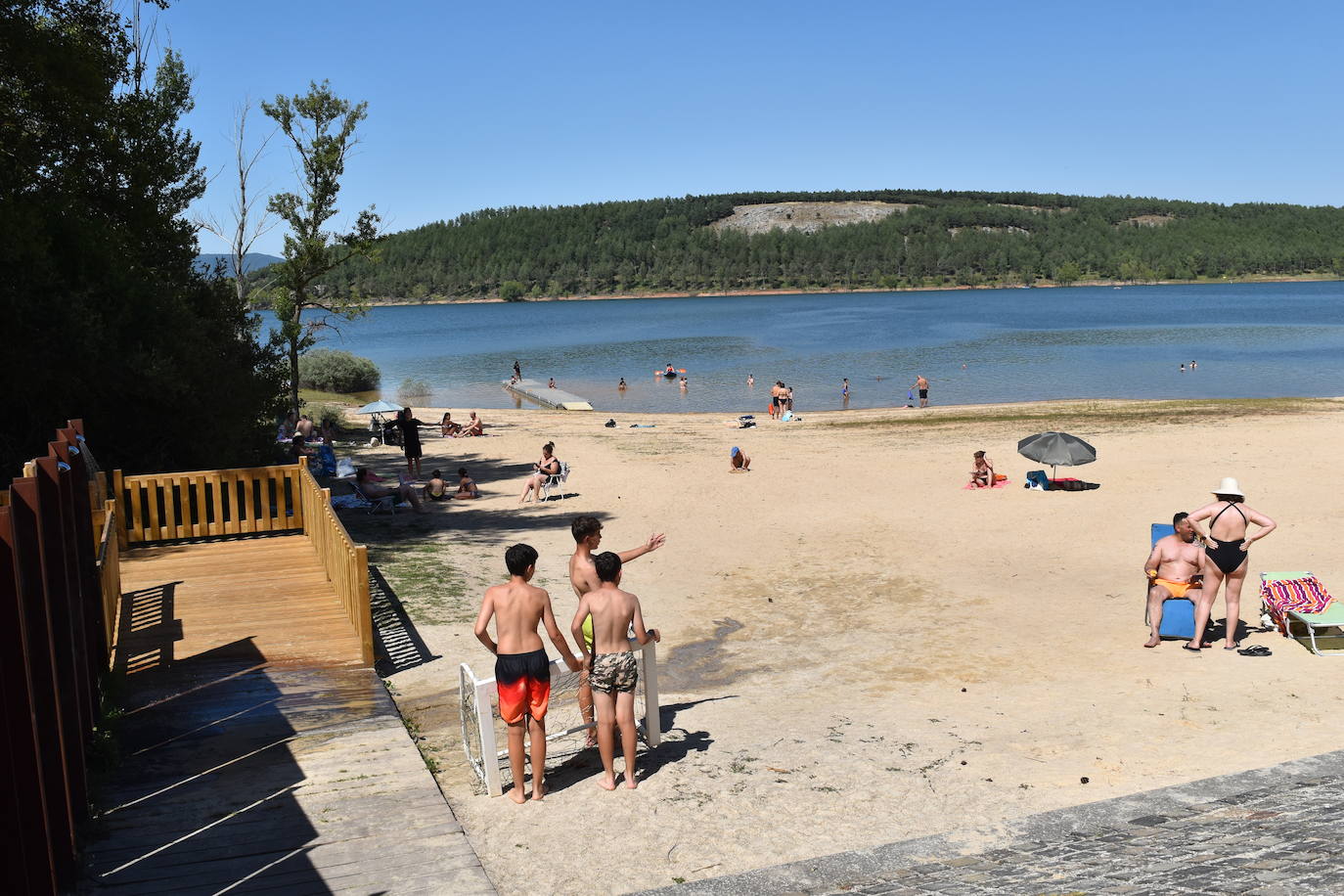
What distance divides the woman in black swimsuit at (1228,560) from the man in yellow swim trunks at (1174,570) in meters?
0.12

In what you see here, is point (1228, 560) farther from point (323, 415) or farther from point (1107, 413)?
point (323, 415)

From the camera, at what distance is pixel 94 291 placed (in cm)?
1487

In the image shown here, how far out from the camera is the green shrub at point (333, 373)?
49.7 m

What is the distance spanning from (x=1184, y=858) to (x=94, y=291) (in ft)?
47.5

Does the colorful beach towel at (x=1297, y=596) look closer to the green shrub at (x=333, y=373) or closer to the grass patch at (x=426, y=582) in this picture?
the grass patch at (x=426, y=582)

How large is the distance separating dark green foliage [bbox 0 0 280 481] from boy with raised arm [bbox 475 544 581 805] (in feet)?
33.0

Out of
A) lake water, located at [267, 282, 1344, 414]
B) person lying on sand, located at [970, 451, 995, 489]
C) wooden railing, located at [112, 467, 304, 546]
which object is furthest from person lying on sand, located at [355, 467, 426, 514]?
lake water, located at [267, 282, 1344, 414]

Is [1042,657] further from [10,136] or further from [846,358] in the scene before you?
[846,358]

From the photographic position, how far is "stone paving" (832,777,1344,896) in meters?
4.87

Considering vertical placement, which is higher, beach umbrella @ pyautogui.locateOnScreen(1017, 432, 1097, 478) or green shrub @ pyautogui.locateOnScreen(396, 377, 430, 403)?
beach umbrella @ pyautogui.locateOnScreen(1017, 432, 1097, 478)

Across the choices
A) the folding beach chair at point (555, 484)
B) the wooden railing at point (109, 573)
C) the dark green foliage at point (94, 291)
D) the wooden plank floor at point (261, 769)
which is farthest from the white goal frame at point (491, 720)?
the folding beach chair at point (555, 484)

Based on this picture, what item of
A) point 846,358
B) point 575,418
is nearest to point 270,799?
point 575,418

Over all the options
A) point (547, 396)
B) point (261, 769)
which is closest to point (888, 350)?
point (547, 396)

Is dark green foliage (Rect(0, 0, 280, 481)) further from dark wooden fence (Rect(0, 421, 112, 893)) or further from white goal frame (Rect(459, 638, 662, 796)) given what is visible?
white goal frame (Rect(459, 638, 662, 796))
